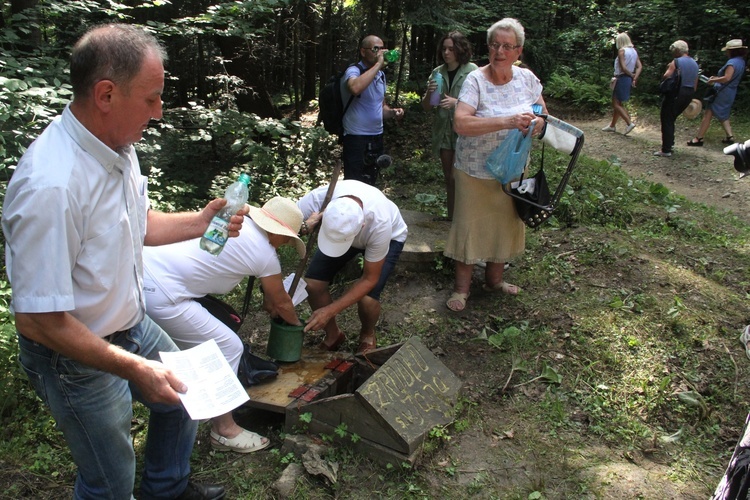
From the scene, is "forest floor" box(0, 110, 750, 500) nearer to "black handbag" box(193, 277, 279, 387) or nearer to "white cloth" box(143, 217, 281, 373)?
"black handbag" box(193, 277, 279, 387)

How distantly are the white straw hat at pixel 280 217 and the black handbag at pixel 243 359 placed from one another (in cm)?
42

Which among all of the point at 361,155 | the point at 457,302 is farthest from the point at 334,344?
the point at 361,155

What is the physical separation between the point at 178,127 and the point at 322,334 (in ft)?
11.1

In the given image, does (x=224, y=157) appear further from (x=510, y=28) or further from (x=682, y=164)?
(x=682, y=164)

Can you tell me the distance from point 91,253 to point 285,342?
1.81m

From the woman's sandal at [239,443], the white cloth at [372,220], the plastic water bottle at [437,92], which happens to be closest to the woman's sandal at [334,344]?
the white cloth at [372,220]

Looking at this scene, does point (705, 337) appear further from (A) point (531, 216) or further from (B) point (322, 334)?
(B) point (322, 334)

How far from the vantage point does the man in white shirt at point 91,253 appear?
162 centimetres

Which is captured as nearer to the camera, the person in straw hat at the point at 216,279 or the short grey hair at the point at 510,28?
the person in straw hat at the point at 216,279

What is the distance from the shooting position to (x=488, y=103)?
3889 millimetres

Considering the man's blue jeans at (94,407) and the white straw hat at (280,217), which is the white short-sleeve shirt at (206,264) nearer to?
the white straw hat at (280,217)

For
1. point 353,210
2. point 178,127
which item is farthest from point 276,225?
point 178,127

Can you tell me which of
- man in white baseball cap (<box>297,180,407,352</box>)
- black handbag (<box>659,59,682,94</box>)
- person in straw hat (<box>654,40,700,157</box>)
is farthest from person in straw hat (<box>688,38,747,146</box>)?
man in white baseball cap (<box>297,180,407,352</box>)

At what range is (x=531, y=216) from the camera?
411 cm
